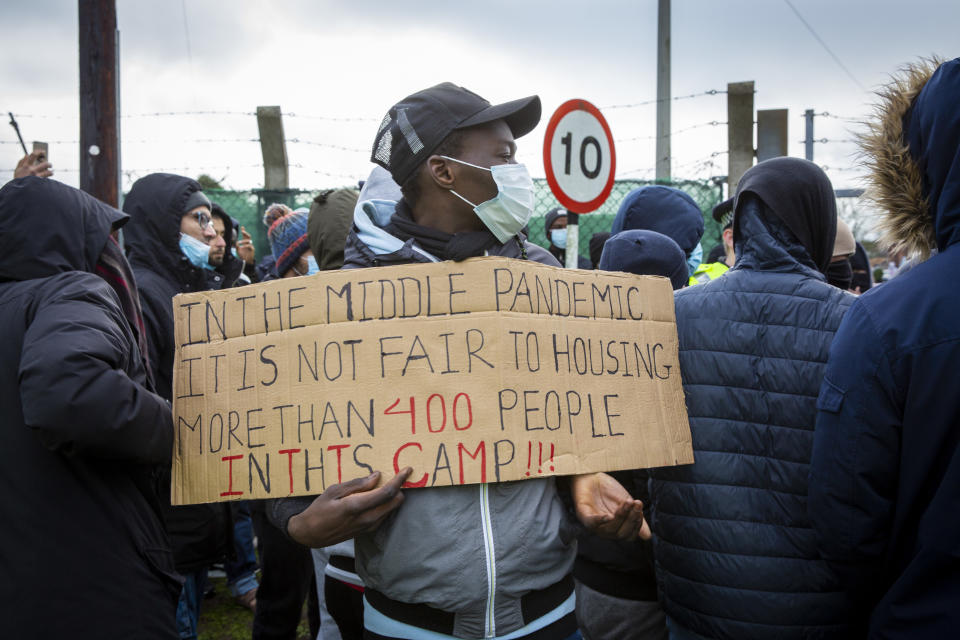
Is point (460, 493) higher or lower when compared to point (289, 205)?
lower

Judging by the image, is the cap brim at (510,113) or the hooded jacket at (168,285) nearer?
the cap brim at (510,113)

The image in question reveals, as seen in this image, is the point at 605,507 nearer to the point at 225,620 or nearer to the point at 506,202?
the point at 506,202

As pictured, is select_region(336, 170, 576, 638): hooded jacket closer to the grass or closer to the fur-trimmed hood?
the fur-trimmed hood

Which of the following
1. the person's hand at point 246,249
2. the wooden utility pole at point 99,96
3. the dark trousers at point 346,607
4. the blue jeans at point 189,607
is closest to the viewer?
the dark trousers at point 346,607

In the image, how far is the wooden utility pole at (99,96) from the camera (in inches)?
195

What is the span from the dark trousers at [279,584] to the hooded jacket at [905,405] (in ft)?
8.03

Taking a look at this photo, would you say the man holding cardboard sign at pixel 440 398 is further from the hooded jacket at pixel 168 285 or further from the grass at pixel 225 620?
the grass at pixel 225 620

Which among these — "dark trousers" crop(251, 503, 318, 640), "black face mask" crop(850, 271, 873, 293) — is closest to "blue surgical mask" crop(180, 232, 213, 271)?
"dark trousers" crop(251, 503, 318, 640)

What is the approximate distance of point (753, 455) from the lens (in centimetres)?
188

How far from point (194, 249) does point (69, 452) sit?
1.79m

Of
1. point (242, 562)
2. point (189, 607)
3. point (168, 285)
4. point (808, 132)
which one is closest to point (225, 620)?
point (242, 562)

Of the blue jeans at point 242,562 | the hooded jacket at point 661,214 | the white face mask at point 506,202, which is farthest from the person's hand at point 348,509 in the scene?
the blue jeans at point 242,562

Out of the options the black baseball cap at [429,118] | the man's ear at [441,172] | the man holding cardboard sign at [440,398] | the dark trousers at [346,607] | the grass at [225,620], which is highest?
the black baseball cap at [429,118]

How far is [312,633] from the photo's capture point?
344 cm
